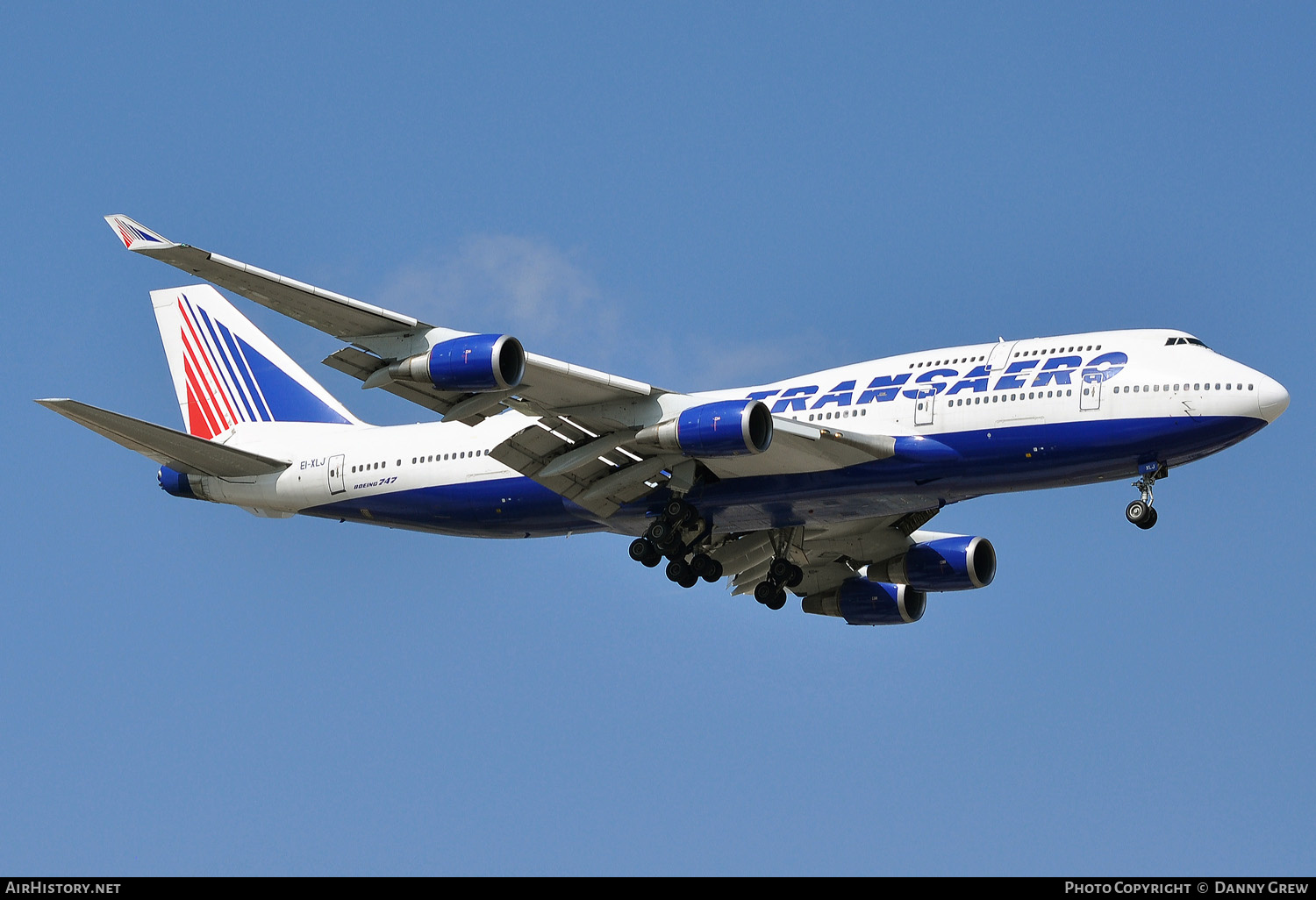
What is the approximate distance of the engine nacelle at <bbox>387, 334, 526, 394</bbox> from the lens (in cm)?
3275

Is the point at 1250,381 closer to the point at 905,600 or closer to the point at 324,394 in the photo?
the point at 905,600

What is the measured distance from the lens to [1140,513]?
3481cm

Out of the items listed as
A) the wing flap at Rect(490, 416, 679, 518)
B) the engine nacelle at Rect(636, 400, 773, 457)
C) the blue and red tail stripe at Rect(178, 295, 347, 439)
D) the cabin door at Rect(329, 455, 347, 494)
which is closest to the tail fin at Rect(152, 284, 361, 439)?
the blue and red tail stripe at Rect(178, 295, 347, 439)

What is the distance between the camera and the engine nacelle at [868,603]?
45.7m

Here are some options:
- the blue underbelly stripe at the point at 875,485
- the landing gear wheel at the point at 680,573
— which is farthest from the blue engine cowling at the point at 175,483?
the landing gear wheel at the point at 680,573

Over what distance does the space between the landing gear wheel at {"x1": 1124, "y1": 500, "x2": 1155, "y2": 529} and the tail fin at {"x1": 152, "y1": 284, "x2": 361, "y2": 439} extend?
68.1 ft

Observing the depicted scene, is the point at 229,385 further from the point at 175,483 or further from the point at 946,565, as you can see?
the point at 946,565

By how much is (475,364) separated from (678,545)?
8.34 metres

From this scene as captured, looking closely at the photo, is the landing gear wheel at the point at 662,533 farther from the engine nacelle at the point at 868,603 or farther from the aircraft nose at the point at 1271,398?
the aircraft nose at the point at 1271,398

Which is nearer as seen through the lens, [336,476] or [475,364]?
[475,364]

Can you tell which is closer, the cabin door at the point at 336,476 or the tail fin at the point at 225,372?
the cabin door at the point at 336,476

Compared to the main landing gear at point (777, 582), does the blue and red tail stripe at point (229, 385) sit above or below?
above

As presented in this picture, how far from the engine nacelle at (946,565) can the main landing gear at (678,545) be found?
598cm

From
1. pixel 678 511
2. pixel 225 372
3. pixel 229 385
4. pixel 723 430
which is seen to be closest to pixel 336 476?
pixel 229 385
